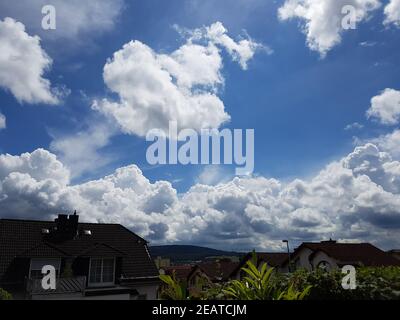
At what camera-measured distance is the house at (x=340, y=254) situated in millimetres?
33794

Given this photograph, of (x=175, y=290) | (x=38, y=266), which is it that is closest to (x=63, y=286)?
(x=38, y=266)

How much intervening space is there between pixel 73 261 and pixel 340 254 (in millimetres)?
25198

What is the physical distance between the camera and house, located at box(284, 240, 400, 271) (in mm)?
33794

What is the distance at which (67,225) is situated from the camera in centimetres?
2770

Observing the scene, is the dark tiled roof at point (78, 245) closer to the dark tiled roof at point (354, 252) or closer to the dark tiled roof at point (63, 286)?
the dark tiled roof at point (63, 286)

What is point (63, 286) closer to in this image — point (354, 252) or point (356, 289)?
point (356, 289)

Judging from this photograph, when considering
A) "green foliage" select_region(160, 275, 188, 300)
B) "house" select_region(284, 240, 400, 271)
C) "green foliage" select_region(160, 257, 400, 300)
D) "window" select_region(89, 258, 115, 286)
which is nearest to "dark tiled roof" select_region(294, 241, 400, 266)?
"house" select_region(284, 240, 400, 271)

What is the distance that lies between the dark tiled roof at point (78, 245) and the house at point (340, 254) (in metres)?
16.1

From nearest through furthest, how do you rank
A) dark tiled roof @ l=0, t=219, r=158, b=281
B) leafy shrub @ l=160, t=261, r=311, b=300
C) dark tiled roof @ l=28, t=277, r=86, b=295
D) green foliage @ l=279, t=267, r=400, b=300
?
leafy shrub @ l=160, t=261, r=311, b=300 < green foliage @ l=279, t=267, r=400, b=300 < dark tiled roof @ l=28, t=277, r=86, b=295 < dark tiled roof @ l=0, t=219, r=158, b=281

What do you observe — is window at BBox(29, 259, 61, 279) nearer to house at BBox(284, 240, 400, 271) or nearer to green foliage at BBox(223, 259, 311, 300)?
house at BBox(284, 240, 400, 271)

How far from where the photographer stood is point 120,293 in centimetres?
2306

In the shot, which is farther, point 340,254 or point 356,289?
point 340,254
